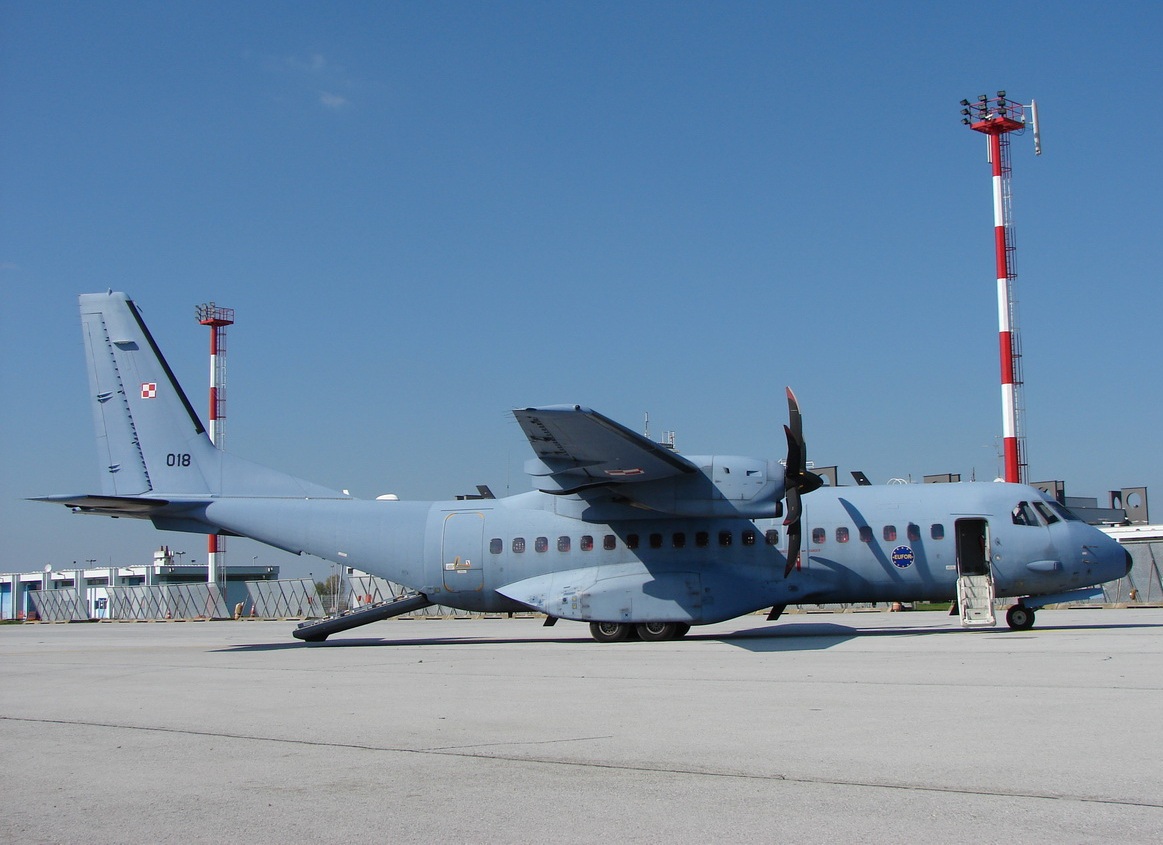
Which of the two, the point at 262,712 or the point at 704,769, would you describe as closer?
the point at 704,769

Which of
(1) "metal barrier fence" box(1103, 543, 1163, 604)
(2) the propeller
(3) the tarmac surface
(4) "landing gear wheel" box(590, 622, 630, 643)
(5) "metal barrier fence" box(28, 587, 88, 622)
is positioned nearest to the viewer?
(3) the tarmac surface

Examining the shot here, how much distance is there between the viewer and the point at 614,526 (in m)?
23.0

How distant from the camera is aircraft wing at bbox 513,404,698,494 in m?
18.7

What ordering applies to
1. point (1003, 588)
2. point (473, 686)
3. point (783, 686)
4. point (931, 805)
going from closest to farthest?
point (931, 805) → point (783, 686) → point (473, 686) → point (1003, 588)

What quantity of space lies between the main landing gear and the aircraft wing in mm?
3425

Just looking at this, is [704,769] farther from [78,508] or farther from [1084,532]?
[78,508]

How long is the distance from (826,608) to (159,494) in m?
31.5

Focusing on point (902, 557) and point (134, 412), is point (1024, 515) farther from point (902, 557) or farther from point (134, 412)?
point (134, 412)

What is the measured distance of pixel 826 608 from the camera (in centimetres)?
4625

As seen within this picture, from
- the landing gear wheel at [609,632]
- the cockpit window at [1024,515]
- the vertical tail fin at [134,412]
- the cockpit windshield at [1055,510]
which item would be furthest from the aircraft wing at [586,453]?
the vertical tail fin at [134,412]

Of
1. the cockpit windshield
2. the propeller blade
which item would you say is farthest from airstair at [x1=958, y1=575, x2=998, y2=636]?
the propeller blade

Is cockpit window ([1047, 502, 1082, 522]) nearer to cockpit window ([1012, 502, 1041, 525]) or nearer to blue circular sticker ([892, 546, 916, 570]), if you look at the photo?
cockpit window ([1012, 502, 1041, 525])

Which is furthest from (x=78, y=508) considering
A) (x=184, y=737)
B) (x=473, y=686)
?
(x=184, y=737)

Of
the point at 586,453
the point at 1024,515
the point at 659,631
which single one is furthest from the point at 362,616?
the point at 1024,515
